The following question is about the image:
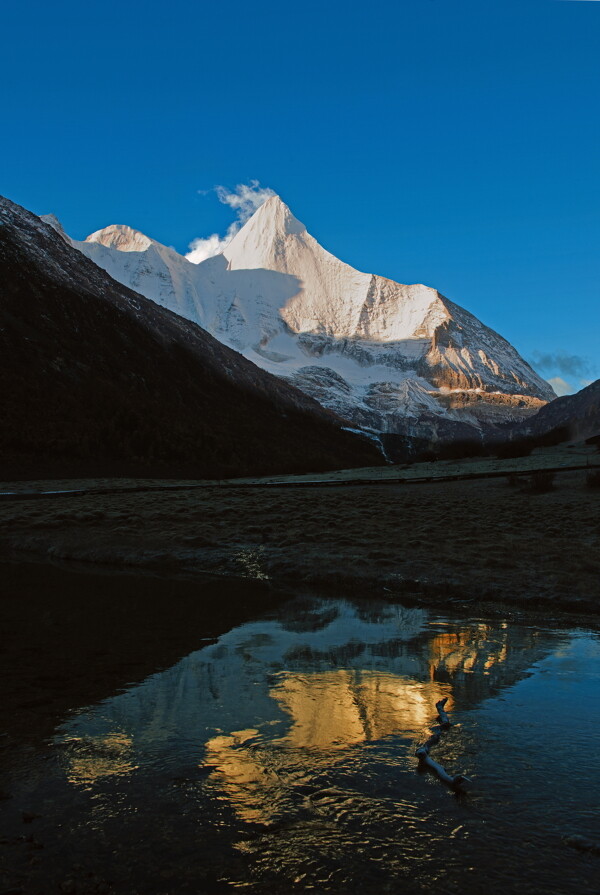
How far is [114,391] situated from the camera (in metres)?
114

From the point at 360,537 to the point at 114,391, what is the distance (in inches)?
3903

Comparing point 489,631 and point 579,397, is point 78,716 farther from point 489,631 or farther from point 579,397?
point 579,397

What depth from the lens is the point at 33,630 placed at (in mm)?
11234

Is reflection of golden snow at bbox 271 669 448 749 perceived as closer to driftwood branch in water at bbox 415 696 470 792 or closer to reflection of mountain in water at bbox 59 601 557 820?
reflection of mountain in water at bbox 59 601 557 820

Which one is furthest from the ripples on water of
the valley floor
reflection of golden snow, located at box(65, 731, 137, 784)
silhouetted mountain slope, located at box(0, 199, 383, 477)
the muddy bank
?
silhouetted mountain slope, located at box(0, 199, 383, 477)

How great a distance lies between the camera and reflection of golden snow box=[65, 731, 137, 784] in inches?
228

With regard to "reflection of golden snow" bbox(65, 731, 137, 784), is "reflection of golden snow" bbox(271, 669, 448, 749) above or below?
above

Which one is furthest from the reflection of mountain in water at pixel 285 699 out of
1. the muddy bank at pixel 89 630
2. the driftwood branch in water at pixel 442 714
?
the muddy bank at pixel 89 630

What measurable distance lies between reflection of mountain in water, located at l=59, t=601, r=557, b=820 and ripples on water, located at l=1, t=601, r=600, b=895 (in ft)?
0.10

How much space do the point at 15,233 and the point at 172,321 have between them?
5325cm

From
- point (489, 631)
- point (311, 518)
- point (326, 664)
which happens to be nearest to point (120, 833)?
point (326, 664)

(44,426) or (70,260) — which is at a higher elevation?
(70,260)

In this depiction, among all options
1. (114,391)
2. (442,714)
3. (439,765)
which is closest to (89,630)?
(442,714)

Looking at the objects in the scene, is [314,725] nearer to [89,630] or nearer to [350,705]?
[350,705]
